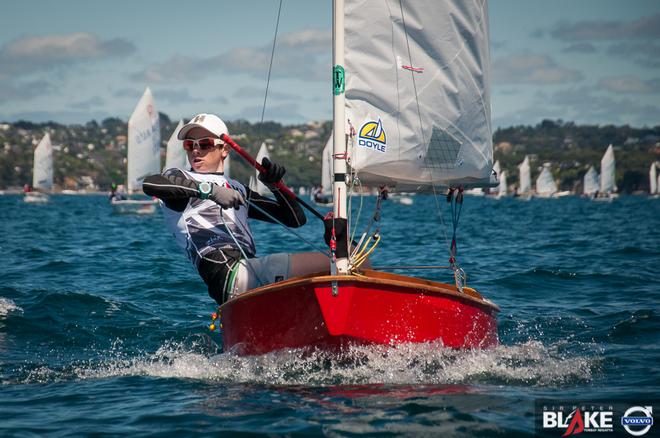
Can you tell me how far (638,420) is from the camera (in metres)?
5.57

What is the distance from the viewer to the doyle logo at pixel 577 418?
5379 millimetres

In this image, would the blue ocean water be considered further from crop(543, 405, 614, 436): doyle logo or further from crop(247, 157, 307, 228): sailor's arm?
crop(247, 157, 307, 228): sailor's arm

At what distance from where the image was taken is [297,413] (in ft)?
18.5

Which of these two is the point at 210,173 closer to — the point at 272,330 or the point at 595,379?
the point at 272,330

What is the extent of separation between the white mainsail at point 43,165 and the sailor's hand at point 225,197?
2666 inches

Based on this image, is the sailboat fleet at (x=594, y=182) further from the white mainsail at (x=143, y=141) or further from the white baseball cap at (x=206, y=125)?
the white baseball cap at (x=206, y=125)

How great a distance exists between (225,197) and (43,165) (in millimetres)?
68735

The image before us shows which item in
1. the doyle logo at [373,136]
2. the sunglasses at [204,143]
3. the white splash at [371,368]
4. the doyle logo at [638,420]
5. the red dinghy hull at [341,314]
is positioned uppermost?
the doyle logo at [373,136]

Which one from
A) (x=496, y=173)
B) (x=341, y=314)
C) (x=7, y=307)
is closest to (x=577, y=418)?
A: (x=341, y=314)

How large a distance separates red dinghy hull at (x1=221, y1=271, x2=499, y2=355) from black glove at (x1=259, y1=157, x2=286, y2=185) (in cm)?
102

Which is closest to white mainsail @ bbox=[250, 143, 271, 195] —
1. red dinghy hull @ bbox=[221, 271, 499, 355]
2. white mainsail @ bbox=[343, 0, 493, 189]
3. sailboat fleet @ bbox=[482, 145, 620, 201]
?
white mainsail @ bbox=[343, 0, 493, 189]

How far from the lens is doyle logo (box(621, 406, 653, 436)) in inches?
212

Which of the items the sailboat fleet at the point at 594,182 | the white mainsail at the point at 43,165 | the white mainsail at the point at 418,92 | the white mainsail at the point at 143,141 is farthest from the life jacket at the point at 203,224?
the sailboat fleet at the point at 594,182

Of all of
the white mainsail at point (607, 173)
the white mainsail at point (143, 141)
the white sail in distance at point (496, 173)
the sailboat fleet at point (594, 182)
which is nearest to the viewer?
the white sail in distance at point (496, 173)
